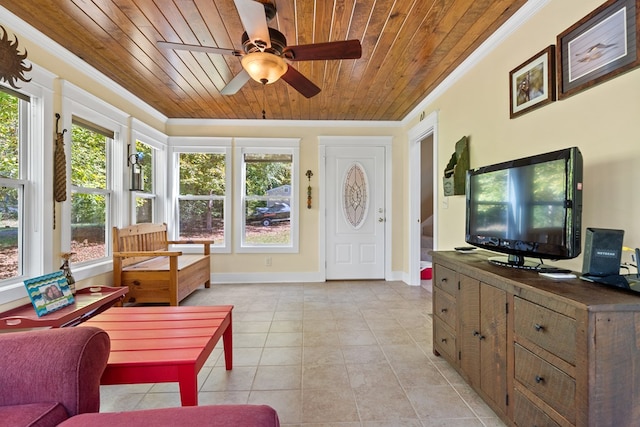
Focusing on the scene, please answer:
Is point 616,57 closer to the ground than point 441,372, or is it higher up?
higher up

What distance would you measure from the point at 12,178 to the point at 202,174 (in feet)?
7.94

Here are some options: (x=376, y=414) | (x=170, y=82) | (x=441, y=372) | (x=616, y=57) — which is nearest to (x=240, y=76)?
(x=170, y=82)

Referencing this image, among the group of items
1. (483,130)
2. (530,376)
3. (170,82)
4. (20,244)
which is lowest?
(530,376)

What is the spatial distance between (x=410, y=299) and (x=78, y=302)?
3.31m

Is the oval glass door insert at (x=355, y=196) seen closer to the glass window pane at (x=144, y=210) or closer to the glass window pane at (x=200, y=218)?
the glass window pane at (x=200, y=218)

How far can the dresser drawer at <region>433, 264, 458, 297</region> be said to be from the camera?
2.01 metres

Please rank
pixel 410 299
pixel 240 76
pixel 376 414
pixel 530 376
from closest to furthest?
pixel 530 376 → pixel 376 414 → pixel 240 76 → pixel 410 299

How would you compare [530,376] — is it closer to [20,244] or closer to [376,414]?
[376,414]

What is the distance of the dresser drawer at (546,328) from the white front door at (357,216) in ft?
10.9

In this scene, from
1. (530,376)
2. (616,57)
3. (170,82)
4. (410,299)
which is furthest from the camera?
(410,299)

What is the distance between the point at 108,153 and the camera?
334 centimetres

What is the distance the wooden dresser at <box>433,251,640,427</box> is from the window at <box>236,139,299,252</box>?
307 cm

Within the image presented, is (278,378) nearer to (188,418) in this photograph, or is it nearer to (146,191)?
(188,418)

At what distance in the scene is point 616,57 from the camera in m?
1.43
